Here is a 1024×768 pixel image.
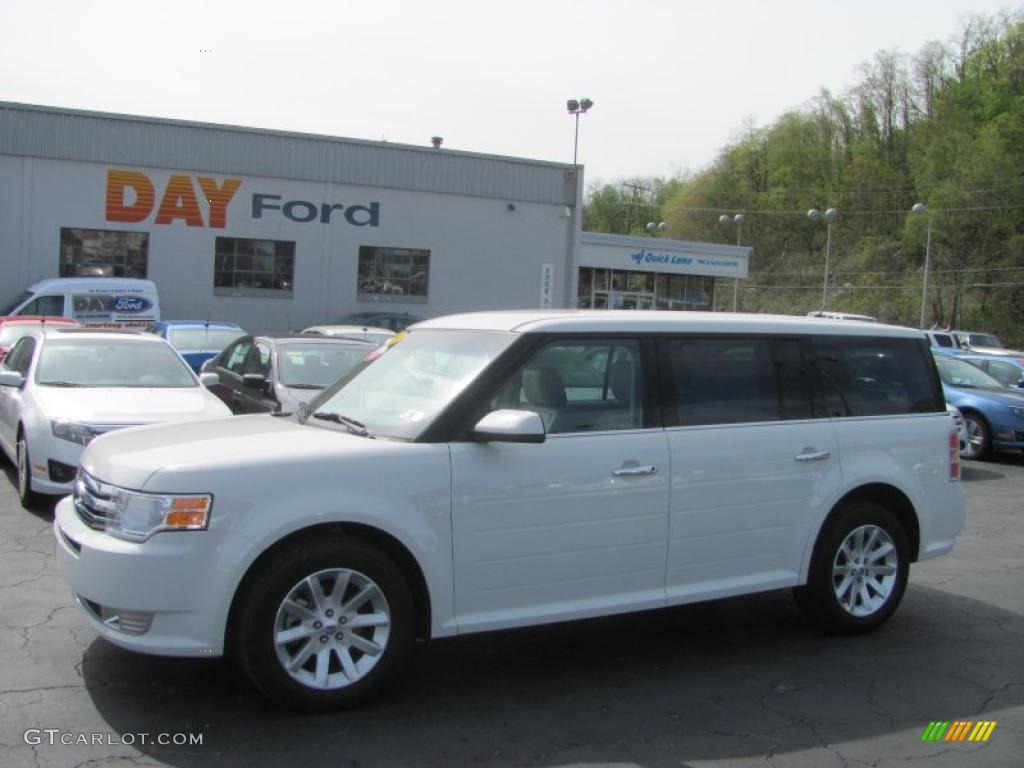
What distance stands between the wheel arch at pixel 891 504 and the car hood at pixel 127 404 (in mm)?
5512

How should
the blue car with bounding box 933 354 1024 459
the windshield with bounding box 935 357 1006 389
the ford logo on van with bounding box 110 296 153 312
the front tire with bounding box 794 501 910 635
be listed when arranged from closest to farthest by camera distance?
the front tire with bounding box 794 501 910 635 → the blue car with bounding box 933 354 1024 459 → the windshield with bounding box 935 357 1006 389 → the ford logo on van with bounding box 110 296 153 312

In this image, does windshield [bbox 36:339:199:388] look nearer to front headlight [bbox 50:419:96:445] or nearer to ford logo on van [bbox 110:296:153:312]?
front headlight [bbox 50:419:96:445]

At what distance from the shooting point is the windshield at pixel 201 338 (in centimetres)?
1692

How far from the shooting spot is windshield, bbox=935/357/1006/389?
15617 millimetres

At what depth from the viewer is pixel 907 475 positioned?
603 centimetres

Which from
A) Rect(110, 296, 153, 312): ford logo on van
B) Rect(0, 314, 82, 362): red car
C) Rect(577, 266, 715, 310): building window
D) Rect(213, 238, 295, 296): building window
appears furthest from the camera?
Rect(577, 266, 715, 310): building window

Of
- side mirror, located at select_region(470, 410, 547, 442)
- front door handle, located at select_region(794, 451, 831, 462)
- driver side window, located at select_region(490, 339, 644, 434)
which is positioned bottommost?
front door handle, located at select_region(794, 451, 831, 462)

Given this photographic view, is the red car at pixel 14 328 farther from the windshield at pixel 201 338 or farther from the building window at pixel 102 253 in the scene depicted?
the building window at pixel 102 253

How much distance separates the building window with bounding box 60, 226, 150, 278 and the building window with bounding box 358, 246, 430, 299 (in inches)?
257

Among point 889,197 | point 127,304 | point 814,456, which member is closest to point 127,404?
point 814,456

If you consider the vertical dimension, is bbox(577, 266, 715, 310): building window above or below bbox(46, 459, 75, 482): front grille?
above

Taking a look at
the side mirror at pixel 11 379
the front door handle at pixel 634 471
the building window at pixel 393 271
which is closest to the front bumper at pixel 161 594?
the front door handle at pixel 634 471

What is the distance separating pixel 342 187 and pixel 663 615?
2649 centimetres

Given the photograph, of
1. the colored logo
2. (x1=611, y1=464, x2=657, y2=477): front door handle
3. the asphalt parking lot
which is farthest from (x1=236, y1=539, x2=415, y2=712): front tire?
the colored logo
